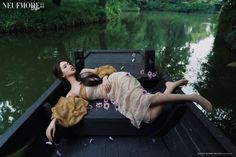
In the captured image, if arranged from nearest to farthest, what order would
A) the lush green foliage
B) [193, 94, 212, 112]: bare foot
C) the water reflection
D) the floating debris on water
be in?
[193, 94, 212, 112]: bare foot
the floating debris on water
the water reflection
the lush green foliage

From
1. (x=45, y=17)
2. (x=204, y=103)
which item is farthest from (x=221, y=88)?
(x=45, y=17)

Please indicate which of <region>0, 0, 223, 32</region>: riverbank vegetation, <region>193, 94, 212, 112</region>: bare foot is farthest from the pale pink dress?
<region>0, 0, 223, 32</region>: riverbank vegetation

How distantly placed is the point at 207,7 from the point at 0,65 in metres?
45.8

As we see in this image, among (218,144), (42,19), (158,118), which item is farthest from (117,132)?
(42,19)

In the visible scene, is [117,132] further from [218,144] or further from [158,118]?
[218,144]

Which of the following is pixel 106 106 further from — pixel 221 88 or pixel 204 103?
pixel 221 88

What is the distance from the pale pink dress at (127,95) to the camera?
3.15m


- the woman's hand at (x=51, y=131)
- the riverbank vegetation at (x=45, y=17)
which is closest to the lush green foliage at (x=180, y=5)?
the riverbank vegetation at (x=45, y=17)

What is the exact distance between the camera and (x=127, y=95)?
3295 mm

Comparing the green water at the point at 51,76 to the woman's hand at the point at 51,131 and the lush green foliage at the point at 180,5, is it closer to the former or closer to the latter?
the woman's hand at the point at 51,131

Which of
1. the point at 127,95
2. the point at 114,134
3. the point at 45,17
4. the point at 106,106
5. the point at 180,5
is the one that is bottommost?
the point at 180,5

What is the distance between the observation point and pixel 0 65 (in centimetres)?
931

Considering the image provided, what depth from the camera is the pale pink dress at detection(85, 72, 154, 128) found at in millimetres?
3148

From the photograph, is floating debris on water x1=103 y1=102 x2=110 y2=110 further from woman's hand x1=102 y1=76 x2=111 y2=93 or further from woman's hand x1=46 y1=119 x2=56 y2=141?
woman's hand x1=46 y1=119 x2=56 y2=141
